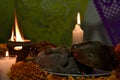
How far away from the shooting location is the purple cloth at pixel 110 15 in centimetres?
122

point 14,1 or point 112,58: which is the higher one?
point 14,1

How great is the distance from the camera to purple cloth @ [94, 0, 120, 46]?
1220mm

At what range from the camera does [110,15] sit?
1.22 metres

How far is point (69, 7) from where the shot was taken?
1261 millimetres

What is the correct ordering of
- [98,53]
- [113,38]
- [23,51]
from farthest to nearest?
[113,38]
[23,51]
[98,53]

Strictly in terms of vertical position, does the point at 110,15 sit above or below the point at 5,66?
above

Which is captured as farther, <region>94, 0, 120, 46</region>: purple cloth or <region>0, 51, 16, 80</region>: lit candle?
<region>94, 0, 120, 46</region>: purple cloth

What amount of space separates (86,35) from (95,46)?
2.45ft

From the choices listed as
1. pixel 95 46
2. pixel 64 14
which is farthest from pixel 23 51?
pixel 64 14

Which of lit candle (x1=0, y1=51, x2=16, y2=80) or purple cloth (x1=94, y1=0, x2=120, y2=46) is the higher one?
purple cloth (x1=94, y1=0, x2=120, y2=46)

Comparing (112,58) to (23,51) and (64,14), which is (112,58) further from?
(64,14)

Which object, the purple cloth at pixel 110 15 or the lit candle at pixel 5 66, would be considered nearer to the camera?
the lit candle at pixel 5 66

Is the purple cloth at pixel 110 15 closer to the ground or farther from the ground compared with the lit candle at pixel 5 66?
farther from the ground

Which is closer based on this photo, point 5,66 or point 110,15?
point 5,66
